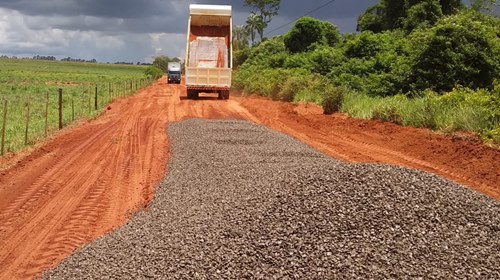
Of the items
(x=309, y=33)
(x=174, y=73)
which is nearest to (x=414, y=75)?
(x=309, y=33)

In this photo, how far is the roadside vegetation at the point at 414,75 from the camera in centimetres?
1543

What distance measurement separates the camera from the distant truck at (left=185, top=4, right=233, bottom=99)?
89.0 feet

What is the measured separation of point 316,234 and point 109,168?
25.6 feet

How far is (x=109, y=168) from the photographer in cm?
1248

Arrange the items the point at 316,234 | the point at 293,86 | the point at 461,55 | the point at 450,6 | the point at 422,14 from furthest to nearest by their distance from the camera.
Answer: the point at 450,6, the point at 422,14, the point at 293,86, the point at 461,55, the point at 316,234

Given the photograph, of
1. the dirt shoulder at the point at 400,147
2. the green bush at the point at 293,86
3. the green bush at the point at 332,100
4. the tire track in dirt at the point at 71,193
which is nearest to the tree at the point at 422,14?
the green bush at the point at 293,86

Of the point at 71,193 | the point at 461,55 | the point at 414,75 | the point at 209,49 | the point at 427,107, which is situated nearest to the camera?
the point at 71,193

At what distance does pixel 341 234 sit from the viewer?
5773 millimetres

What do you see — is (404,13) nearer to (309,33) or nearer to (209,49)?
(309,33)

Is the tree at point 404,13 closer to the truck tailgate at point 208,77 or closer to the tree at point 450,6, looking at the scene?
the tree at point 450,6

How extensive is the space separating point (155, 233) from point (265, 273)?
2.31m

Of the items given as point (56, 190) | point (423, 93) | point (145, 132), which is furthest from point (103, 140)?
point (423, 93)

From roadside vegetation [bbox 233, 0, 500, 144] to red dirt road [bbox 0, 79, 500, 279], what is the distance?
0.89 meters

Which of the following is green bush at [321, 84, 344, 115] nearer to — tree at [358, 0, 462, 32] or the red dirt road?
the red dirt road
